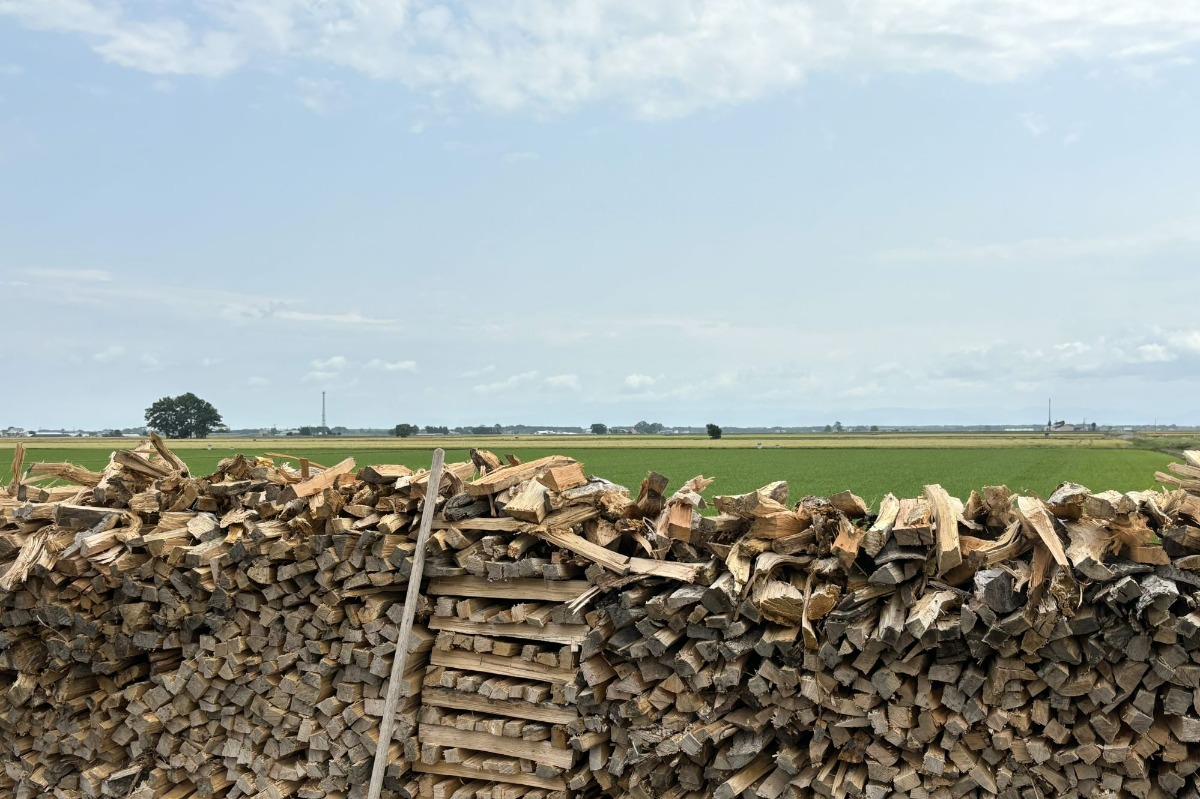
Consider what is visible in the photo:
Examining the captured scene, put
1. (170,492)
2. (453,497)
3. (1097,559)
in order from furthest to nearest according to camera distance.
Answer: (170,492) < (453,497) < (1097,559)

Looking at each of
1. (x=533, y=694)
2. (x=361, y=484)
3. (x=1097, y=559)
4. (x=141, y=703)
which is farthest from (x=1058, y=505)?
(x=141, y=703)

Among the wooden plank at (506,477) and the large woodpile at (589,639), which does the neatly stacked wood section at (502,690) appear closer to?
the large woodpile at (589,639)

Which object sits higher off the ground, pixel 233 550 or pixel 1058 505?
pixel 1058 505

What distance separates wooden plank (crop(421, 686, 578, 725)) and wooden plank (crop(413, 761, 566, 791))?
42cm

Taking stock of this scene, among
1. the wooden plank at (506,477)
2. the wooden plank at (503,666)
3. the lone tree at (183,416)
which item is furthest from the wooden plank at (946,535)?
the lone tree at (183,416)

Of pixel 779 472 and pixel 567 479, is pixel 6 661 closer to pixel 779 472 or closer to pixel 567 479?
pixel 567 479

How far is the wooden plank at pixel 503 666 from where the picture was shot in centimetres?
594

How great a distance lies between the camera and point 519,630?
6090mm

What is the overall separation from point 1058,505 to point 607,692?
10.4ft

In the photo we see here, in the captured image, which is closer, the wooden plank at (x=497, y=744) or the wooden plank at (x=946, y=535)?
the wooden plank at (x=946, y=535)

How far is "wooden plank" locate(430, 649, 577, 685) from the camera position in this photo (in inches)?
234

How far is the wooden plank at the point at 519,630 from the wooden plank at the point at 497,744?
74 cm

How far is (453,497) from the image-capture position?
251 inches

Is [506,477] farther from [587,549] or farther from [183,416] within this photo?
[183,416]
